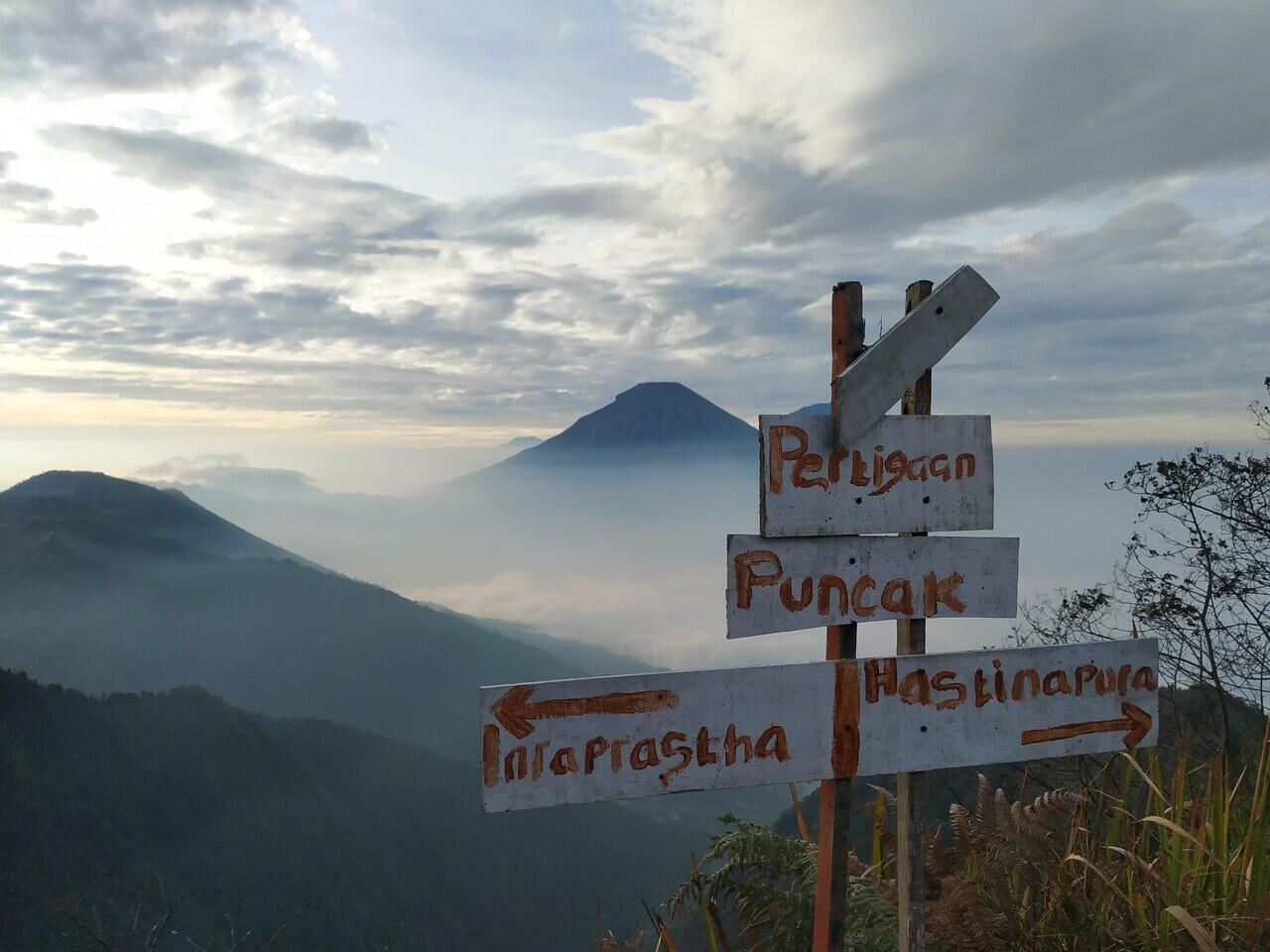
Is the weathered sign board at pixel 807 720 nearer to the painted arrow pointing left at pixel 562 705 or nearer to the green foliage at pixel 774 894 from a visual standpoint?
the painted arrow pointing left at pixel 562 705

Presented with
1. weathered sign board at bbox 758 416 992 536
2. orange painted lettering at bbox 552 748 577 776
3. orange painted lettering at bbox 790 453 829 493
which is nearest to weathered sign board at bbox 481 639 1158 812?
Answer: orange painted lettering at bbox 552 748 577 776

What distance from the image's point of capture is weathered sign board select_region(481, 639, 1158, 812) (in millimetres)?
2777

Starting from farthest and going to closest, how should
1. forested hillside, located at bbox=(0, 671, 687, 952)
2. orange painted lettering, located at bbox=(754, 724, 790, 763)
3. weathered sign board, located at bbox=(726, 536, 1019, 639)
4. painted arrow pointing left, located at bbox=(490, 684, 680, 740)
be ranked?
1. forested hillside, located at bbox=(0, 671, 687, 952)
2. weathered sign board, located at bbox=(726, 536, 1019, 639)
3. orange painted lettering, located at bbox=(754, 724, 790, 763)
4. painted arrow pointing left, located at bbox=(490, 684, 680, 740)

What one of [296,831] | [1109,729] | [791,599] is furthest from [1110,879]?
[296,831]

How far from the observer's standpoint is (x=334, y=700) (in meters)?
124

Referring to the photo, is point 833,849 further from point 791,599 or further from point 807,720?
point 791,599

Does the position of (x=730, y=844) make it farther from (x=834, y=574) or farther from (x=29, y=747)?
(x=29, y=747)

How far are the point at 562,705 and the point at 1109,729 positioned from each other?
215cm

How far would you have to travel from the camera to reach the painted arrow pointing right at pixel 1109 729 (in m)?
3.26

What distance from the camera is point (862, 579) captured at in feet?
10.4

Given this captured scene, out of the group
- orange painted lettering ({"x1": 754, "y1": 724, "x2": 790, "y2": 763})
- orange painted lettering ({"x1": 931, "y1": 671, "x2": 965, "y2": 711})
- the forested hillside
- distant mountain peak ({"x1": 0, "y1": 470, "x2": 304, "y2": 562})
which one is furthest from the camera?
distant mountain peak ({"x1": 0, "y1": 470, "x2": 304, "y2": 562})

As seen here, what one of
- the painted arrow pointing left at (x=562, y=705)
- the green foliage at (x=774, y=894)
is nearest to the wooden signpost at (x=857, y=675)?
the painted arrow pointing left at (x=562, y=705)

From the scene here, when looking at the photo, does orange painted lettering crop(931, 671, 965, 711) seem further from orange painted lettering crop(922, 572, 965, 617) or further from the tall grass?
the tall grass

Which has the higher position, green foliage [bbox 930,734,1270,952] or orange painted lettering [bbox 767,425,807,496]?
orange painted lettering [bbox 767,425,807,496]
